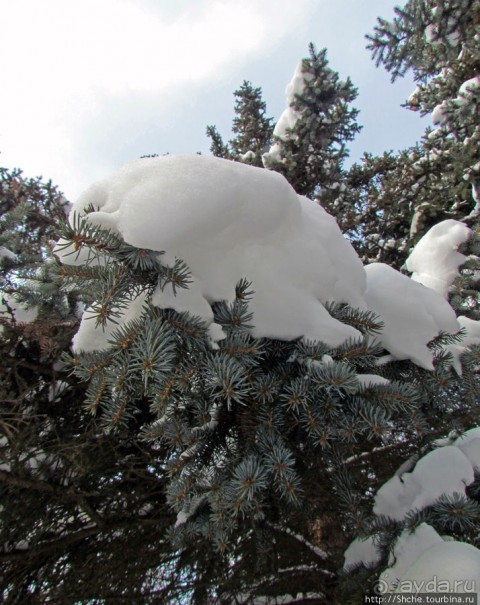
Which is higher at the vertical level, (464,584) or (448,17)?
(448,17)

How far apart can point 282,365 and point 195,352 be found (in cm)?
41

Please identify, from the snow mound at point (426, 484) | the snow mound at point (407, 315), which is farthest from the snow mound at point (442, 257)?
the snow mound at point (426, 484)

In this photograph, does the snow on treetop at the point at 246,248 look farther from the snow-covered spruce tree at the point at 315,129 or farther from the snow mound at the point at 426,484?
the snow-covered spruce tree at the point at 315,129

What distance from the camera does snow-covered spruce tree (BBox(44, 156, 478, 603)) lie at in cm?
116

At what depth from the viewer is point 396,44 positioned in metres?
4.70

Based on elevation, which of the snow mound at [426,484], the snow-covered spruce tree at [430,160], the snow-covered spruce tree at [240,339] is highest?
the snow-covered spruce tree at [430,160]

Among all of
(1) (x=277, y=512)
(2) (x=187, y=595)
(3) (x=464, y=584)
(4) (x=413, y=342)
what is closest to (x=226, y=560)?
(2) (x=187, y=595)

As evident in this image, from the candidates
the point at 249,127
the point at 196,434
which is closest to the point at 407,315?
the point at 196,434

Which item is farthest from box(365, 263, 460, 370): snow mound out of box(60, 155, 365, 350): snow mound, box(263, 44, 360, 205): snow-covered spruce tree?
box(263, 44, 360, 205): snow-covered spruce tree

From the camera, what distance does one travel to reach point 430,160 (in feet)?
17.2

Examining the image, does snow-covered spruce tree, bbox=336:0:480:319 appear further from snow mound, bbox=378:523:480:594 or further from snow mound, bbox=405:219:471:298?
snow mound, bbox=378:523:480:594

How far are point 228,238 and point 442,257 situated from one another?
3183mm

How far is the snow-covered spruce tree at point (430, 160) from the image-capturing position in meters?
4.21

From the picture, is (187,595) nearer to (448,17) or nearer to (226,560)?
(226,560)
